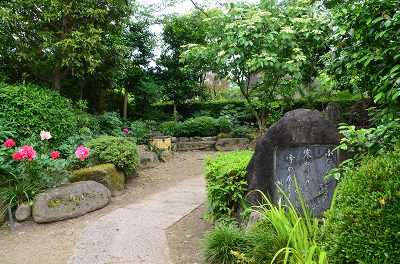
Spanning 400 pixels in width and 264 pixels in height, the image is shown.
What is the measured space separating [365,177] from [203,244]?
6.14 feet

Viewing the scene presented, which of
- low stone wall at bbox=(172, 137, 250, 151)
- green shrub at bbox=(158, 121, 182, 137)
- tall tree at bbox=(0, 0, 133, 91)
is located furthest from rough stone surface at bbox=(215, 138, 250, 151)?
tall tree at bbox=(0, 0, 133, 91)

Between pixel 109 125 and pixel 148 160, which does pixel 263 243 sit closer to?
pixel 148 160

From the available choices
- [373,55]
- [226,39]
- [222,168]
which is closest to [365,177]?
[373,55]

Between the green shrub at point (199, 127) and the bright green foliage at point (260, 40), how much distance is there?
4.71m

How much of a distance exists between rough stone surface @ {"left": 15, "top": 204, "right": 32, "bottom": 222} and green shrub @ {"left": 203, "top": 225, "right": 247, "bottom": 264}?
9.57ft

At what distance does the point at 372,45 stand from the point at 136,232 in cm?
328

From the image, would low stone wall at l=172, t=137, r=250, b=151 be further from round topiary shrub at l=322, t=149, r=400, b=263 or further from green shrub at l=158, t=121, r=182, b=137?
round topiary shrub at l=322, t=149, r=400, b=263

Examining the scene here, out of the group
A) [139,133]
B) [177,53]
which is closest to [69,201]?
[139,133]

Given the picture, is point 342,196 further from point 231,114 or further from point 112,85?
point 231,114

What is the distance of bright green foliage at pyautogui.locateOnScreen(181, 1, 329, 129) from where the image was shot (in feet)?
18.2

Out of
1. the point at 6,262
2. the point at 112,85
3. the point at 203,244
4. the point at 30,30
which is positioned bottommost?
the point at 6,262

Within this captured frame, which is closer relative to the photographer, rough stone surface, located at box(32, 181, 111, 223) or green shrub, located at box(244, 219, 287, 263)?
green shrub, located at box(244, 219, 287, 263)

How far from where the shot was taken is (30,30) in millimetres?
7469

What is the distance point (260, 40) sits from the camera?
5746 mm
